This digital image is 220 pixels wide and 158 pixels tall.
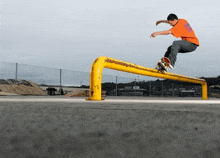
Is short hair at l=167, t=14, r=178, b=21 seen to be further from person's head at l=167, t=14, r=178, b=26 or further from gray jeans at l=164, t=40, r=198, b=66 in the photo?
gray jeans at l=164, t=40, r=198, b=66

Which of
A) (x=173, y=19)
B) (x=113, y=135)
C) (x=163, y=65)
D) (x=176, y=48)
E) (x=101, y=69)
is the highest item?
(x=173, y=19)

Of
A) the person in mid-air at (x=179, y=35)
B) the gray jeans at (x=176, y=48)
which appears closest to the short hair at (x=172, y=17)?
the person in mid-air at (x=179, y=35)

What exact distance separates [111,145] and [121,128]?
9cm

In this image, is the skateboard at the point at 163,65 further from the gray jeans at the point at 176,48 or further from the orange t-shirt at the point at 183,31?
the orange t-shirt at the point at 183,31

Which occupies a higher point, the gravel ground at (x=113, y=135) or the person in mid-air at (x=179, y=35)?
the person in mid-air at (x=179, y=35)

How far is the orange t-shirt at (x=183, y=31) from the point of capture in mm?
3973

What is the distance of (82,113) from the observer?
3.24ft

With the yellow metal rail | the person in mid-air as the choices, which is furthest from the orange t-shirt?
the yellow metal rail

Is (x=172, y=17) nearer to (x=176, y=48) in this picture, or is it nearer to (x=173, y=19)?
(x=173, y=19)

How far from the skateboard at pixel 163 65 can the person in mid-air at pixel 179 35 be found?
0.06 meters

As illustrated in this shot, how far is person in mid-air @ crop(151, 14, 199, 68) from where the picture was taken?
3927 mm

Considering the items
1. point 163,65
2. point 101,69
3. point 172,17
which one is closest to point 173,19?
point 172,17

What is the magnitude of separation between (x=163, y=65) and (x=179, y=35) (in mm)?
627

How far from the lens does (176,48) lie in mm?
3936
